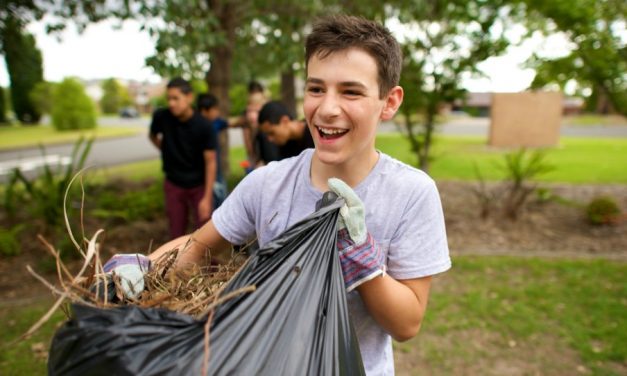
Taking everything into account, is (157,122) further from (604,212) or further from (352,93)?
(604,212)

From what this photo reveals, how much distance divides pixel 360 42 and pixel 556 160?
13495 mm

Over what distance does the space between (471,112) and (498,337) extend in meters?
4.06

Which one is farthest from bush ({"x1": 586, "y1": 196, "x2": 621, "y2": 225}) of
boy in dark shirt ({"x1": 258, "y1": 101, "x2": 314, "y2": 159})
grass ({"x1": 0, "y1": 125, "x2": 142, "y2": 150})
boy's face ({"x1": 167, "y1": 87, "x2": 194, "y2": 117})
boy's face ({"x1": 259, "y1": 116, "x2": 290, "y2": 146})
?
grass ({"x1": 0, "y1": 125, "x2": 142, "y2": 150})

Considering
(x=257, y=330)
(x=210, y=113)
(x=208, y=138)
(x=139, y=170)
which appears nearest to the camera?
(x=257, y=330)

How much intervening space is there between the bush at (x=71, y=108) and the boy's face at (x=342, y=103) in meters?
29.6

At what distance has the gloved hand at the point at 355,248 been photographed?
1.14m

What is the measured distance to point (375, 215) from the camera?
4.32ft

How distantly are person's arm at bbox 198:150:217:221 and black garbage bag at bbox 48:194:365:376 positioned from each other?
3.24 m

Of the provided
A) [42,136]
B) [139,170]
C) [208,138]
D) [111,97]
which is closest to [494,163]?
[208,138]

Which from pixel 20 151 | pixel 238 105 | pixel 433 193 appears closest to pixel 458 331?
pixel 433 193

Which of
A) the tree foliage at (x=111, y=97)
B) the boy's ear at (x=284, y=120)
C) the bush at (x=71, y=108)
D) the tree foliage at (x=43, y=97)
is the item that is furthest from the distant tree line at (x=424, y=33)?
the tree foliage at (x=111, y=97)

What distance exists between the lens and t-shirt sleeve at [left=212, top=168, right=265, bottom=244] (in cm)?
151

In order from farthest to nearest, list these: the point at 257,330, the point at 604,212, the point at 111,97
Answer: the point at 111,97, the point at 604,212, the point at 257,330

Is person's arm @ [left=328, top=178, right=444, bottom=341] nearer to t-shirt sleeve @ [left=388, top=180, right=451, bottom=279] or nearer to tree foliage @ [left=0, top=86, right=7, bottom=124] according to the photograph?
t-shirt sleeve @ [left=388, top=180, right=451, bottom=279]
